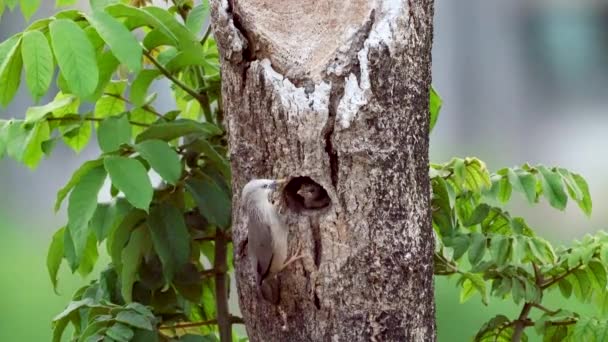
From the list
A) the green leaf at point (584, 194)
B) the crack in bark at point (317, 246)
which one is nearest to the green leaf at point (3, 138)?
the crack in bark at point (317, 246)

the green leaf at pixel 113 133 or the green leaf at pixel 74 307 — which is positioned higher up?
the green leaf at pixel 113 133

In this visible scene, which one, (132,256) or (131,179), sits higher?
(131,179)

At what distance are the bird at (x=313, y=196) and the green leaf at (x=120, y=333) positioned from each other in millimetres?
386

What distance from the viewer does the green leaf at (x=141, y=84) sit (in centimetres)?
172

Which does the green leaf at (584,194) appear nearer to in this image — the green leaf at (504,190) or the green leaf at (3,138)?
the green leaf at (504,190)

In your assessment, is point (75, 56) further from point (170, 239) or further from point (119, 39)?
point (170, 239)

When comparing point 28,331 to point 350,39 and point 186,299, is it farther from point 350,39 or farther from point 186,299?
point 350,39

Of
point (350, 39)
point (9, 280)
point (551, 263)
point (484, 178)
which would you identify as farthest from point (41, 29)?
point (9, 280)

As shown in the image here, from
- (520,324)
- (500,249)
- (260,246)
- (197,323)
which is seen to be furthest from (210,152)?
(520,324)

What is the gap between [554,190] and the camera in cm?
178

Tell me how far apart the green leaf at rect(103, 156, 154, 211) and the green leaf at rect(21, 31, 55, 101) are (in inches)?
5.7

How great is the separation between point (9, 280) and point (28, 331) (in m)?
0.14

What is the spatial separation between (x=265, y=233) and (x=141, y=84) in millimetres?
490

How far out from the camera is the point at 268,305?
1.38 m
